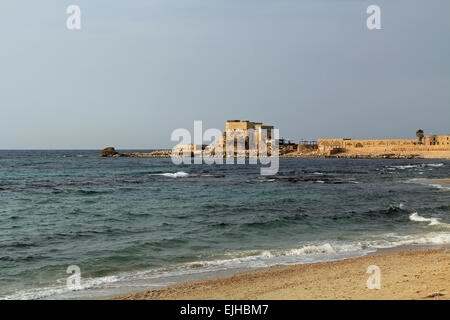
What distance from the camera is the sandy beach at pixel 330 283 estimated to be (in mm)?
7711

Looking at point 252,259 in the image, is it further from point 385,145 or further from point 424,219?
point 385,145

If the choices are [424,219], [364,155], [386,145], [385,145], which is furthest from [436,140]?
[424,219]

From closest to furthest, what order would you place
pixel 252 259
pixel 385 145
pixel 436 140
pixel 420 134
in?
pixel 252 259 → pixel 436 140 → pixel 385 145 → pixel 420 134

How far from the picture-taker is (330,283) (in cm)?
877

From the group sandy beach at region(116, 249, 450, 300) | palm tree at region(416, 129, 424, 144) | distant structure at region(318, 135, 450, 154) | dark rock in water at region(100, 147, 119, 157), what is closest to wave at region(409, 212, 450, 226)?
sandy beach at region(116, 249, 450, 300)

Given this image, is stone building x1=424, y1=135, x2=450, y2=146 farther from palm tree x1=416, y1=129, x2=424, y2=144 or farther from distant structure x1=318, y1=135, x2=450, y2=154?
palm tree x1=416, y1=129, x2=424, y2=144

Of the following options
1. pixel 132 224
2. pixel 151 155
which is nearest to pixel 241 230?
pixel 132 224

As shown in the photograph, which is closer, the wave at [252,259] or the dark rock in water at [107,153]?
the wave at [252,259]

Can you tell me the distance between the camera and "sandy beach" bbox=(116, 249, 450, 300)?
25.3 feet

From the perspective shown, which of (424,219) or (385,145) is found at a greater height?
(385,145)

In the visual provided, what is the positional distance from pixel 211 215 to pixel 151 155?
5156 inches

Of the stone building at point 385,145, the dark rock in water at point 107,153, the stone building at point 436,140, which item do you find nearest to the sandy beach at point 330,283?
the stone building at point 385,145

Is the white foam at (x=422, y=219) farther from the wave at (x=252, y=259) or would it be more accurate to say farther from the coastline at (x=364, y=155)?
the coastline at (x=364, y=155)
